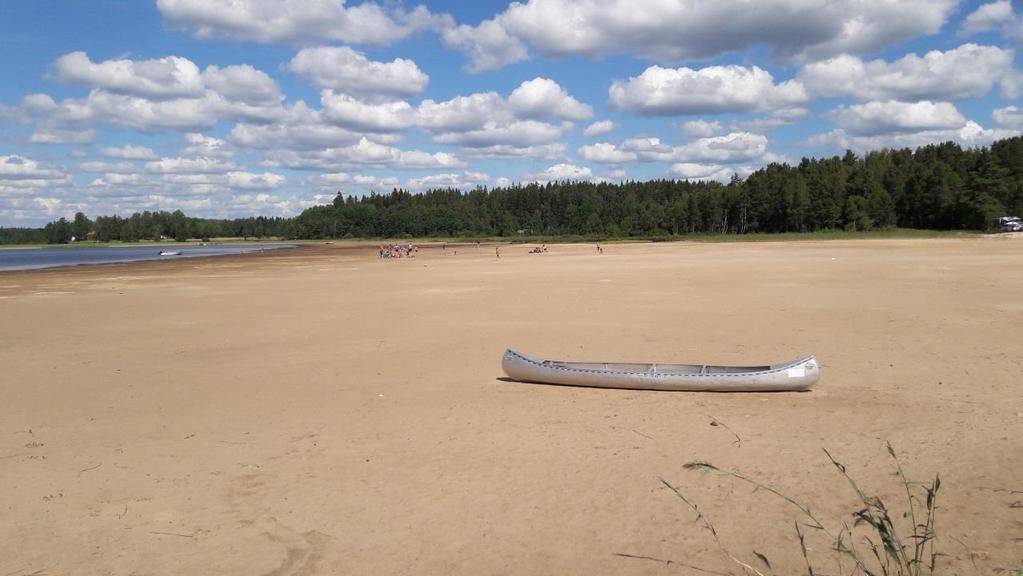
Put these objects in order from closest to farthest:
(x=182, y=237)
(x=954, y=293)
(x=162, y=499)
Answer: (x=162, y=499)
(x=954, y=293)
(x=182, y=237)

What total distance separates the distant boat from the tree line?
7715 cm

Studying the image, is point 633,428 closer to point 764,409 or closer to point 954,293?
point 764,409

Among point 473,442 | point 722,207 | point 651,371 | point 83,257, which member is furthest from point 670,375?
point 722,207

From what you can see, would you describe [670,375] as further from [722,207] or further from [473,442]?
[722,207]

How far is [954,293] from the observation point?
20.8 m

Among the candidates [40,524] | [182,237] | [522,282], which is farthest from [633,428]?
[182,237]

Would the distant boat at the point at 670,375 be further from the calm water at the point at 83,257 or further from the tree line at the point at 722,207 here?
the tree line at the point at 722,207

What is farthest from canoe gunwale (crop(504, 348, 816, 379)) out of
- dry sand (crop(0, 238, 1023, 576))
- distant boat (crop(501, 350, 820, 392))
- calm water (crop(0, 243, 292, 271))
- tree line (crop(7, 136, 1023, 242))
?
tree line (crop(7, 136, 1023, 242))

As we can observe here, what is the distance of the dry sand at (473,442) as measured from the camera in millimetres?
5871

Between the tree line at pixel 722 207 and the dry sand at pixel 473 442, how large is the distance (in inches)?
2926

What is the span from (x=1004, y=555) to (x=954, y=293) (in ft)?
59.5

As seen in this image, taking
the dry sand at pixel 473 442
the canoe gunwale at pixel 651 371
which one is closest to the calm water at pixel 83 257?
the dry sand at pixel 473 442

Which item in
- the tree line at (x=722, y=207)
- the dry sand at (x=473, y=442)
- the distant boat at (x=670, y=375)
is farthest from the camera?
the tree line at (x=722, y=207)

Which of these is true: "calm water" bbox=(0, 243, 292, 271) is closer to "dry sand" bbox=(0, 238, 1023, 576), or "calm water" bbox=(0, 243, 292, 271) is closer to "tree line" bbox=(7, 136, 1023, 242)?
"dry sand" bbox=(0, 238, 1023, 576)
